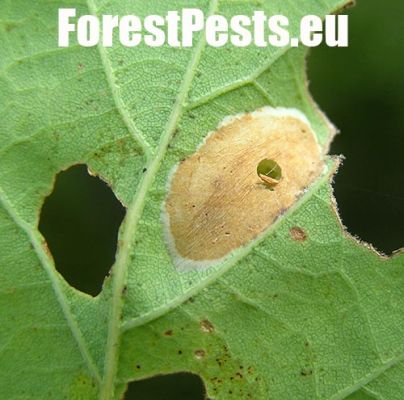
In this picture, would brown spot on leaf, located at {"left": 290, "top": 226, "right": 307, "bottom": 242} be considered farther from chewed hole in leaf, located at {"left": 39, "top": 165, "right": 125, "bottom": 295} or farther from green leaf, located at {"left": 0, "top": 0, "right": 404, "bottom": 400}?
chewed hole in leaf, located at {"left": 39, "top": 165, "right": 125, "bottom": 295}

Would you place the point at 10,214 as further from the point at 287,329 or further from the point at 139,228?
the point at 287,329

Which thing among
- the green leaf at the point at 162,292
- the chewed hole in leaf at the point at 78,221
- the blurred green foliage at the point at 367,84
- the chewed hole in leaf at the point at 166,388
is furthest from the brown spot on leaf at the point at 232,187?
the blurred green foliage at the point at 367,84

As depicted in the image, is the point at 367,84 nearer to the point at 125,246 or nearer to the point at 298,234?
the point at 298,234

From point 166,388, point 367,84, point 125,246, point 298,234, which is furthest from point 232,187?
point 367,84

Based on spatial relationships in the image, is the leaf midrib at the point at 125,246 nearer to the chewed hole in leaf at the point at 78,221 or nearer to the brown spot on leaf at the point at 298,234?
the brown spot on leaf at the point at 298,234

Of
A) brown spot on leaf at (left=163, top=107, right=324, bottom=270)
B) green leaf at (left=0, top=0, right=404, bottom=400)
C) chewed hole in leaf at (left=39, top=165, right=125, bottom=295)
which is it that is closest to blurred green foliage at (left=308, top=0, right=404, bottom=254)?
chewed hole in leaf at (left=39, top=165, right=125, bottom=295)
